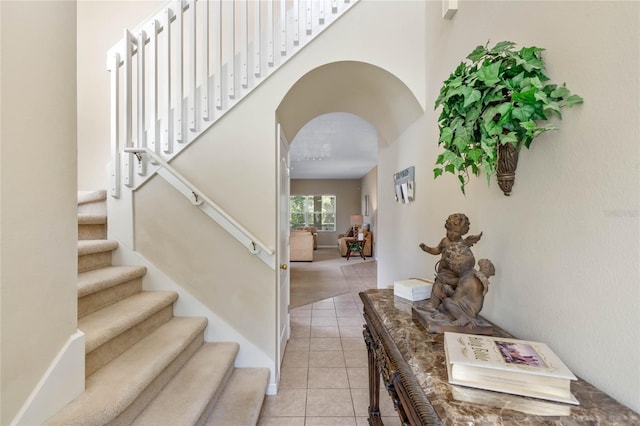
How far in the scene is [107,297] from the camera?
1.75m

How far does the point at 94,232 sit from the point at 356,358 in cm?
248

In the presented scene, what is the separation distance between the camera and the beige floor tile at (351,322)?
3432 millimetres

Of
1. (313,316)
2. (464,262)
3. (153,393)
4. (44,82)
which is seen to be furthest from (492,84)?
(313,316)

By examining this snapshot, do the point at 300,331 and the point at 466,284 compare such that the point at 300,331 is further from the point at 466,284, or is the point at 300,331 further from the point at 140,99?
the point at 140,99

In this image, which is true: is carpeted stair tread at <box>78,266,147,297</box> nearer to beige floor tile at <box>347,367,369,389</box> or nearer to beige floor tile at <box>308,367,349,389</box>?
beige floor tile at <box>308,367,349,389</box>

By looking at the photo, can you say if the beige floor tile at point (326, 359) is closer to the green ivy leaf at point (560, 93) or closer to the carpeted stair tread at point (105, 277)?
the carpeted stair tread at point (105, 277)

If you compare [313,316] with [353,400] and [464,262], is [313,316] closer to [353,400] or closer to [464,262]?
[353,400]

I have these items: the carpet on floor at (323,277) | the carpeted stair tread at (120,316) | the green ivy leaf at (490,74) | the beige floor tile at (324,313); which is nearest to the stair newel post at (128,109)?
the carpeted stair tread at (120,316)

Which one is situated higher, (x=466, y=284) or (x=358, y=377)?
(x=466, y=284)

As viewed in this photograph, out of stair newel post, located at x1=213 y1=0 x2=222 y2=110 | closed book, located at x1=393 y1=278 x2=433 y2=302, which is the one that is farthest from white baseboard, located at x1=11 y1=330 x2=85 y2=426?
stair newel post, located at x1=213 y1=0 x2=222 y2=110

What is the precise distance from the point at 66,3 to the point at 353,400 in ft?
8.89

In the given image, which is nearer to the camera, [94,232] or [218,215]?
[218,215]

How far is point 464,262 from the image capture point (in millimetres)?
980

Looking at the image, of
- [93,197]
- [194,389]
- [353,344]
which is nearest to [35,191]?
[194,389]
